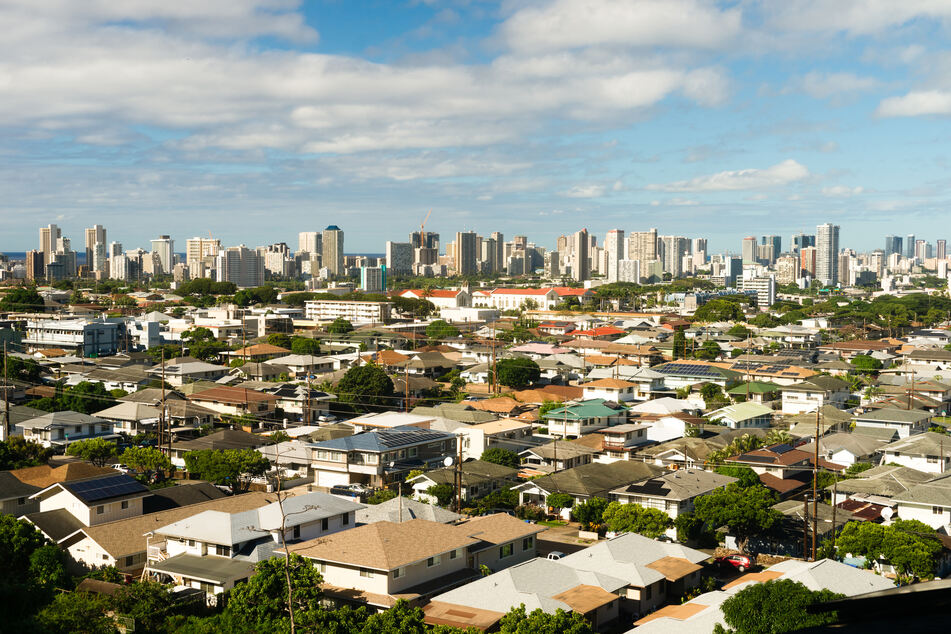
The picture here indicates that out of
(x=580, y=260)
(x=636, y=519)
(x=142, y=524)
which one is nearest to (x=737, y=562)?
(x=636, y=519)

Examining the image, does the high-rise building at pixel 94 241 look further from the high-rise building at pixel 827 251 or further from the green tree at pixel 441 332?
the high-rise building at pixel 827 251

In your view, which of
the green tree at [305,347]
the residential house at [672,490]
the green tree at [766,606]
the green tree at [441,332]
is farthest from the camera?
the green tree at [441,332]

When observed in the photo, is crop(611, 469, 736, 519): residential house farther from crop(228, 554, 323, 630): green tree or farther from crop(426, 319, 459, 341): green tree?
crop(426, 319, 459, 341): green tree

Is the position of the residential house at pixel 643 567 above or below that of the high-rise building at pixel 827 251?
below

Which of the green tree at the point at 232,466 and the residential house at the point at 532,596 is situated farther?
the green tree at the point at 232,466

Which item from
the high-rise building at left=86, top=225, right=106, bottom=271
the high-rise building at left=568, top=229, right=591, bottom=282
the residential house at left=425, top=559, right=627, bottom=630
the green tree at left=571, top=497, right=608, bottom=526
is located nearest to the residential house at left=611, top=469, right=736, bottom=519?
the green tree at left=571, top=497, right=608, bottom=526

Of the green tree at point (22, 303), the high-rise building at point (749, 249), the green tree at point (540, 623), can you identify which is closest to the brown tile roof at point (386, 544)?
the green tree at point (540, 623)

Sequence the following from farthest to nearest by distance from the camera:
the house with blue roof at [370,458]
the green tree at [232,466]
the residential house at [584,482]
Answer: the house with blue roof at [370,458] < the green tree at [232,466] < the residential house at [584,482]
